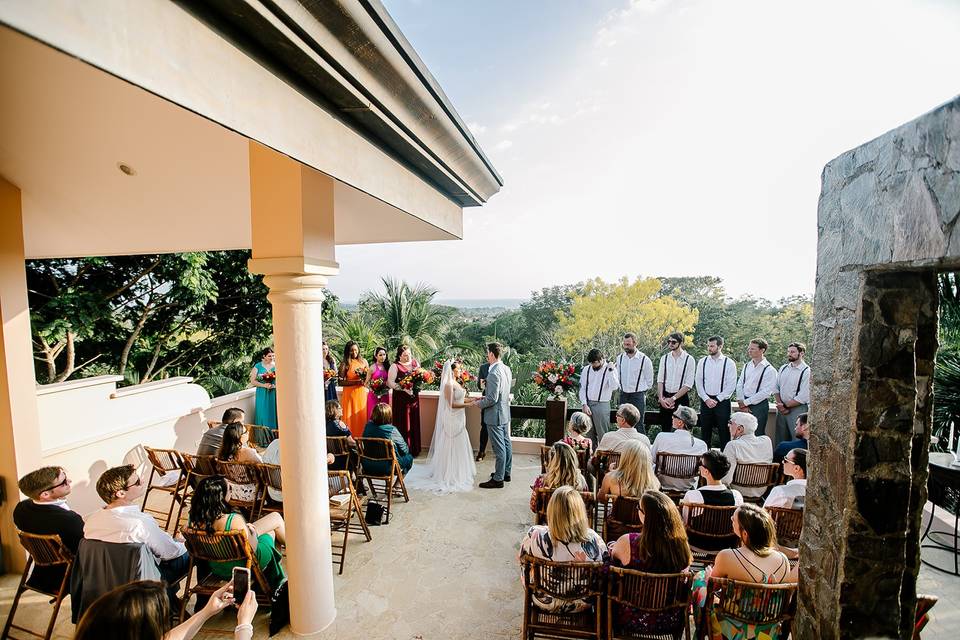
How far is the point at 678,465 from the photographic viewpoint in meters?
4.50

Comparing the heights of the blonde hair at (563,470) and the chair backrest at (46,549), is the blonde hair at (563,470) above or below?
above

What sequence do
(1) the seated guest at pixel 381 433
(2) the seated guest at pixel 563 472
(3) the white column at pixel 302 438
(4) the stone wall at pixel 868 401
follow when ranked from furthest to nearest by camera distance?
(1) the seated guest at pixel 381 433
(2) the seated guest at pixel 563 472
(3) the white column at pixel 302 438
(4) the stone wall at pixel 868 401

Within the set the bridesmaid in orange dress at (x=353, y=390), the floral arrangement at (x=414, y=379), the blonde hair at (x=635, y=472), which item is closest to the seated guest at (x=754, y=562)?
the blonde hair at (x=635, y=472)

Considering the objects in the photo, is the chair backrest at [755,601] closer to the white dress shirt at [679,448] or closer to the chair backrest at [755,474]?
the chair backrest at [755,474]

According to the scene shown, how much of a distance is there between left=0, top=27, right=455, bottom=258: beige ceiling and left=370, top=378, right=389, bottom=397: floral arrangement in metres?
2.37

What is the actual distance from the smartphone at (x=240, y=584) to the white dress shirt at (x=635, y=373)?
5810mm

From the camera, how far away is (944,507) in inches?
182

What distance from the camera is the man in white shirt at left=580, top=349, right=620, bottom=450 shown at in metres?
6.61

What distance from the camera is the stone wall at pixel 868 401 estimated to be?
1903 mm

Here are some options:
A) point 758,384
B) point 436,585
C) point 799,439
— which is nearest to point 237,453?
point 436,585

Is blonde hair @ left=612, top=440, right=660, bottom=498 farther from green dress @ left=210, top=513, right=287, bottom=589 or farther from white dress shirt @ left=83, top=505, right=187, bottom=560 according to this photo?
white dress shirt @ left=83, top=505, right=187, bottom=560

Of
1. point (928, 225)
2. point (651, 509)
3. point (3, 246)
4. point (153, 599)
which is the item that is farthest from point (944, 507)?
point (3, 246)

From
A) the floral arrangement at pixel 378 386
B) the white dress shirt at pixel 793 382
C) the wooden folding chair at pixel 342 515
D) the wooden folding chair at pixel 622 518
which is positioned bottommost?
the wooden folding chair at pixel 342 515

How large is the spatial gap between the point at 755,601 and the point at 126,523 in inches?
152
